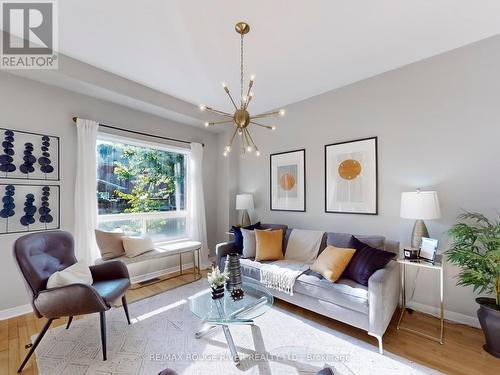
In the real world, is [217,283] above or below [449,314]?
above

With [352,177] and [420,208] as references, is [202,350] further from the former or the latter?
[352,177]

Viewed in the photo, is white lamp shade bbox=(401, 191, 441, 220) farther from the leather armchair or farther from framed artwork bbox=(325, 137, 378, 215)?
the leather armchair

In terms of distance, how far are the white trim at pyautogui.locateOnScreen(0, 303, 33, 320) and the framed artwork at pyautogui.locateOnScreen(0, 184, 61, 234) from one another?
855 mm

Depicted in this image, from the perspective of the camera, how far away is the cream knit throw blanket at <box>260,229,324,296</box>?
2.55 m

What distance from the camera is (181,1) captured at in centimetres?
180

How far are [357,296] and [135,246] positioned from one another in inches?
109

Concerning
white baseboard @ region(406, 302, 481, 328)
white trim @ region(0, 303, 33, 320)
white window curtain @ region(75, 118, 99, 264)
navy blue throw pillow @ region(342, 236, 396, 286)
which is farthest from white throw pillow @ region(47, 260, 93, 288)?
white baseboard @ region(406, 302, 481, 328)

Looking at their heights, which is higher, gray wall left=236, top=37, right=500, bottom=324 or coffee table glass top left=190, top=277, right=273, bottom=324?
A: gray wall left=236, top=37, right=500, bottom=324

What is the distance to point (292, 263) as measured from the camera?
9.51 feet

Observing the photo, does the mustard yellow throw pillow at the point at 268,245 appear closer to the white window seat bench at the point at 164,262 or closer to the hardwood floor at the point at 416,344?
the hardwood floor at the point at 416,344

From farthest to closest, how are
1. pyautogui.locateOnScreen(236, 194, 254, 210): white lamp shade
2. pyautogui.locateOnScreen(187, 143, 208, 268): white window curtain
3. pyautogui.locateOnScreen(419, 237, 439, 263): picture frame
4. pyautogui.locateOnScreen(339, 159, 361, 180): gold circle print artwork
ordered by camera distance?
pyautogui.locateOnScreen(187, 143, 208, 268): white window curtain
pyautogui.locateOnScreen(236, 194, 254, 210): white lamp shade
pyautogui.locateOnScreen(339, 159, 361, 180): gold circle print artwork
pyautogui.locateOnScreen(419, 237, 439, 263): picture frame

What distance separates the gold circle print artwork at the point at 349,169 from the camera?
9.93ft

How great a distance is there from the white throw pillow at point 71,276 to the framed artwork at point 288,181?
2731 mm

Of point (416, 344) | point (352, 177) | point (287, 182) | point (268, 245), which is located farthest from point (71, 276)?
point (352, 177)
